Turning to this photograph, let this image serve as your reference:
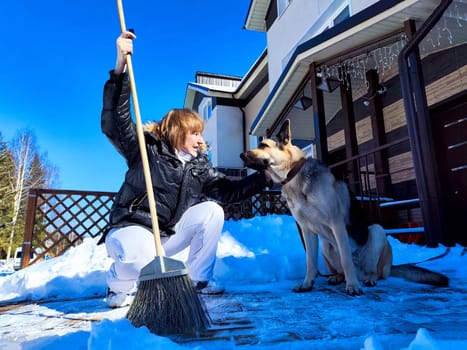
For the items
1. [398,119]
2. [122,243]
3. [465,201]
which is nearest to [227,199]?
[122,243]

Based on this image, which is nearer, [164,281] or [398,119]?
[164,281]

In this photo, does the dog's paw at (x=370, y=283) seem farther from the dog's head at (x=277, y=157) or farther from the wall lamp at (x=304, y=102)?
the wall lamp at (x=304, y=102)

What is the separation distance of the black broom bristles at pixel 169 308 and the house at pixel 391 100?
2.90 meters

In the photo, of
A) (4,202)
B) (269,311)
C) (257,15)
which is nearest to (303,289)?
(269,311)

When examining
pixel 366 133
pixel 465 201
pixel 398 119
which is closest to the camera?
pixel 465 201

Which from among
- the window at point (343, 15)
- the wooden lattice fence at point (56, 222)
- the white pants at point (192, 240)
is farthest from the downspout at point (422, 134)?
the wooden lattice fence at point (56, 222)

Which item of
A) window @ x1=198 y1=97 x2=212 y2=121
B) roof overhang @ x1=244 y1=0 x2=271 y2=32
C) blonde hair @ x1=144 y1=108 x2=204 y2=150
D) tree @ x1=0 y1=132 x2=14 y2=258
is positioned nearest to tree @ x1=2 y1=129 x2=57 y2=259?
tree @ x1=0 y1=132 x2=14 y2=258

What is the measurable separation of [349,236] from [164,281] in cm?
168

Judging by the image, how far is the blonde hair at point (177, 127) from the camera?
2332 mm

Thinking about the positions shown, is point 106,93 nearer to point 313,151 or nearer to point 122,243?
point 122,243

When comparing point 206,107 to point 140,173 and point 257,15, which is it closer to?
point 257,15

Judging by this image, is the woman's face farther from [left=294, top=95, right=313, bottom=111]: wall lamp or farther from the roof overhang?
the roof overhang

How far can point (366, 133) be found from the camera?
687cm

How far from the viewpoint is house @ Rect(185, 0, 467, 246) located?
3.42 meters
